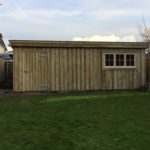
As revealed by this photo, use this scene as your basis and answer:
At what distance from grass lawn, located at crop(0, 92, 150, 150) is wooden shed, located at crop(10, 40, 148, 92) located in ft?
26.0

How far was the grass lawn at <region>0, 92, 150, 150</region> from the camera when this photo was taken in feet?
26.5

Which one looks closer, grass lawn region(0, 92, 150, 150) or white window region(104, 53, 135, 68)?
grass lawn region(0, 92, 150, 150)

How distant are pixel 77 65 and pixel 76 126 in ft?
42.5

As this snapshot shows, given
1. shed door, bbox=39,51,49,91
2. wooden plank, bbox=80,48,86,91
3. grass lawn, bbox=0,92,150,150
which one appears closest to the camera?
grass lawn, bbox=0,92,150,150

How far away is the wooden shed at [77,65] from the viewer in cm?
2223

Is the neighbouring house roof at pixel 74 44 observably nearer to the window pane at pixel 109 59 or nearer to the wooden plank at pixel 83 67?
the wooden plank at pixel 83 67

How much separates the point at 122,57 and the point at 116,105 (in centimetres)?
943

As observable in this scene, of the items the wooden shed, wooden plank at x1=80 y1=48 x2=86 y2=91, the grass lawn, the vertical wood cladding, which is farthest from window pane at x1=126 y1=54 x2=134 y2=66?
the grass lawn

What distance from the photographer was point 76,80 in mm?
22703

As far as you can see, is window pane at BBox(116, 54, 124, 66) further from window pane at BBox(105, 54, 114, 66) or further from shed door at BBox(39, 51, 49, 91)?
shed door at BBox(39, 51, 49, 91)

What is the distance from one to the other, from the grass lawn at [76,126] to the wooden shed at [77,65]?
26.0ft

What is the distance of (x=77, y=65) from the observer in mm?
22750

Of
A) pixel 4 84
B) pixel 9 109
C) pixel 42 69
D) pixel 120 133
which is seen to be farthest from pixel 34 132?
pixel 4 84

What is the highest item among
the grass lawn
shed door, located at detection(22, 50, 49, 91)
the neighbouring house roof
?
the neighbouring house roof
